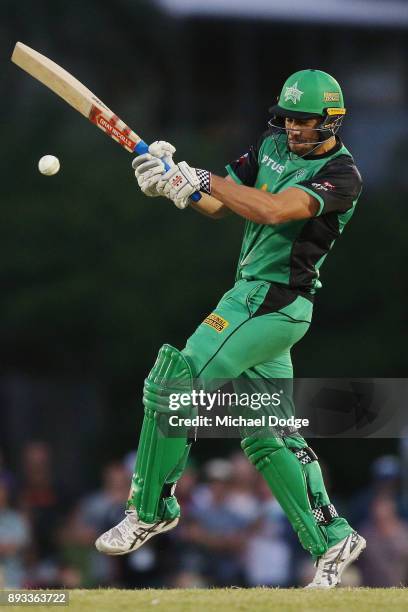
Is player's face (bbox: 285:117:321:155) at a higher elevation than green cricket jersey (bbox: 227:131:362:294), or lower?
higher

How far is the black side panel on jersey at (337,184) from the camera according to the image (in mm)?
6648

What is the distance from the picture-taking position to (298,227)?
6809mm

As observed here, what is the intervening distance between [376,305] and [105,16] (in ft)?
21.5

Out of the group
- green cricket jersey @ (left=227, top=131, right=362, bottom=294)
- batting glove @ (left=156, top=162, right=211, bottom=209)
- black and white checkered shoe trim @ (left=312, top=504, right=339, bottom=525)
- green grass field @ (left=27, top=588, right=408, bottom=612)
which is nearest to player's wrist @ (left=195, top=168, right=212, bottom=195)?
batting glove @ (left=156, top=162, right=211, bottom=209)

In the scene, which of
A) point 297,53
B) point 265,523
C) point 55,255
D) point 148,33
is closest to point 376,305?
point 55,255

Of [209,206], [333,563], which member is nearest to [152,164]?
[209,206]

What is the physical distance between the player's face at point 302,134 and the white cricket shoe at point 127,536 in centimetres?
195

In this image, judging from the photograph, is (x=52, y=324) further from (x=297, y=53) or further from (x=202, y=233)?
(x=297, y=53)

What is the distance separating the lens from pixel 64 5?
711 inches

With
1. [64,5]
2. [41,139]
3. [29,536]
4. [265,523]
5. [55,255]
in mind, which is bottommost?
[29,536]

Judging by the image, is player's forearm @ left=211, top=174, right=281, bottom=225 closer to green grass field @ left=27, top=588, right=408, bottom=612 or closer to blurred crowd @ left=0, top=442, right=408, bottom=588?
green grass field @ left=27, top=588, right=408, bottom=612

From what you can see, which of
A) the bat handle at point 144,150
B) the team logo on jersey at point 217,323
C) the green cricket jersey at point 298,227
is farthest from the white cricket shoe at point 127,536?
the bat handle at point 144,150

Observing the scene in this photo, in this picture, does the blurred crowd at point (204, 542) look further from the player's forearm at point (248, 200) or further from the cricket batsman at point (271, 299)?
the player's forearm at point (248, 200)

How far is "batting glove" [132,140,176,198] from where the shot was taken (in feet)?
21.7
